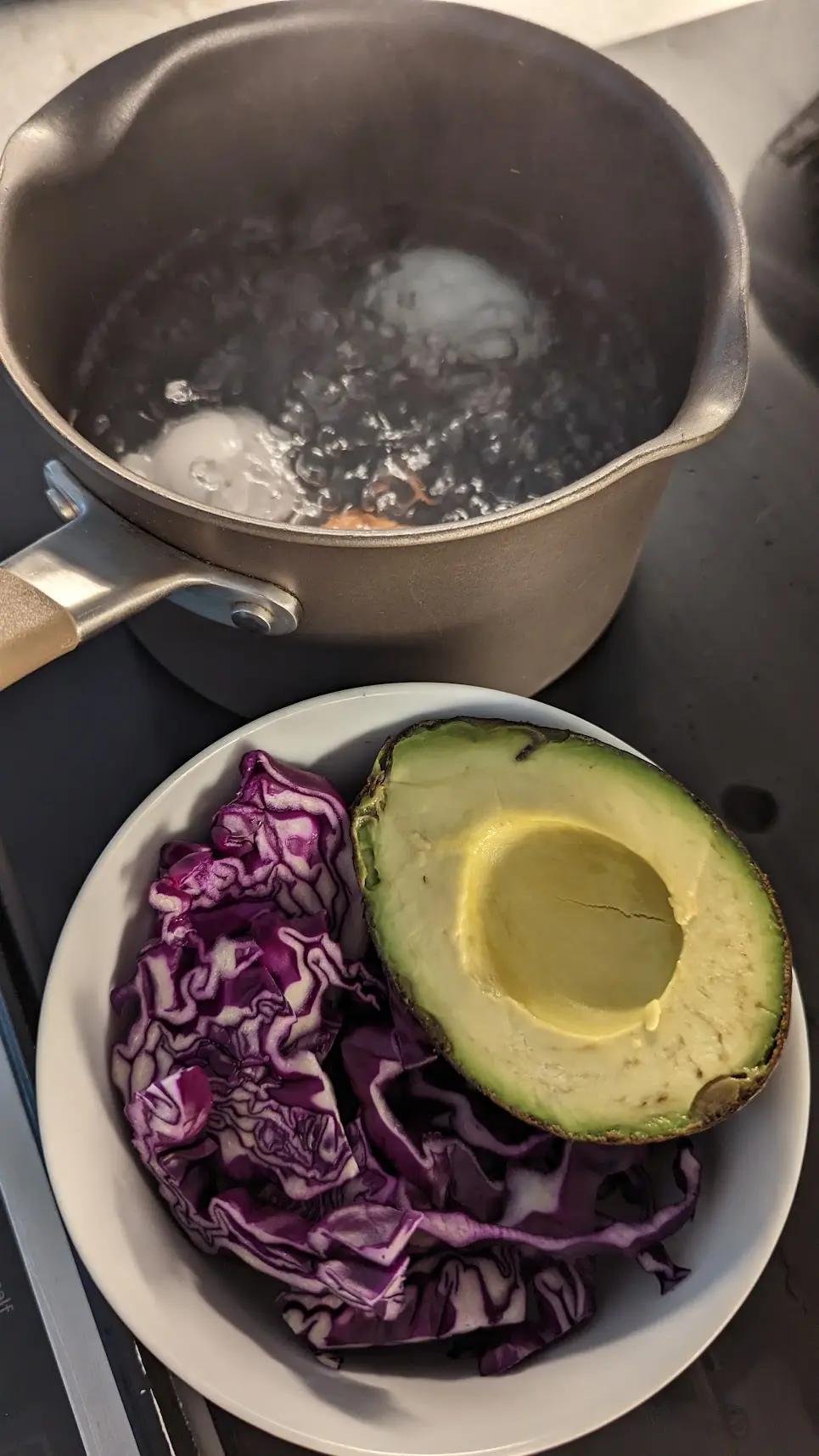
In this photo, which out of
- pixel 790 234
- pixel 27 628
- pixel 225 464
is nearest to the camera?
pixel 27 628

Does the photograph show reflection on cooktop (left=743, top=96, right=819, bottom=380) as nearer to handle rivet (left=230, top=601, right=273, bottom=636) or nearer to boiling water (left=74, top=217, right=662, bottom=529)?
boiling water (left=74, top=217, right=662, bottom=529)

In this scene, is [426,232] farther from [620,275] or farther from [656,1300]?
[656,1300]

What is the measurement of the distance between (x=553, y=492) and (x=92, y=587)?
0.58 ft

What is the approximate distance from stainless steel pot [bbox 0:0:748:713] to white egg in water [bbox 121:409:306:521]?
0.05 m

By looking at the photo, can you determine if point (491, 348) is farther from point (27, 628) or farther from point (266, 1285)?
point (266, 1285)

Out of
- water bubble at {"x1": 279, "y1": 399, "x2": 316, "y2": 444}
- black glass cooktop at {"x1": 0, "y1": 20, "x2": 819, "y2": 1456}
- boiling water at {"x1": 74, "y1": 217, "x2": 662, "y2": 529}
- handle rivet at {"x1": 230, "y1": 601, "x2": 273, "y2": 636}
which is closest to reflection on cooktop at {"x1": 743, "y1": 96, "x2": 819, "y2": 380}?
black glass cooktop at {"x1": 0, "y1": 20, "x2": 819, "y2": 1456}

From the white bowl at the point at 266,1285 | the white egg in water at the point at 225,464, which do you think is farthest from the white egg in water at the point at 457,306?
the white bowl at the point at 266,1285

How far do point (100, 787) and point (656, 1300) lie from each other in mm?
313

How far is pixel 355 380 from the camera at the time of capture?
54 centimetres

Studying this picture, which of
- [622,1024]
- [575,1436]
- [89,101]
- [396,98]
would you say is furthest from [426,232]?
[575,1436]

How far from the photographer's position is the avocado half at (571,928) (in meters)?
0.36

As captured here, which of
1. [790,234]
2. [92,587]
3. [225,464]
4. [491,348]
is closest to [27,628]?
[92,587]

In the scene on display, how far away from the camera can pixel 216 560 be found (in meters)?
0.39

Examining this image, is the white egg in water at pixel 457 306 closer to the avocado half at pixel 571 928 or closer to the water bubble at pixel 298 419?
the water bubble at pixel 298 419
